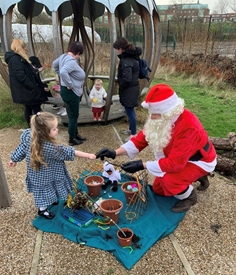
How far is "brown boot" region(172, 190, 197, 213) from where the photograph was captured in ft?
8.94

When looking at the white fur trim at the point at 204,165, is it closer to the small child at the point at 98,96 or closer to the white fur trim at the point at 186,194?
the white fur trim at the point at 186,194

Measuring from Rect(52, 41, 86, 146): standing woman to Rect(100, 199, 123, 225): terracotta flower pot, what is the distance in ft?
6.33

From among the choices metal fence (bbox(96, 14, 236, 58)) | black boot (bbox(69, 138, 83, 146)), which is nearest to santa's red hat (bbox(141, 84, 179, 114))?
black boot (bbox(69, 138, 83, 146))

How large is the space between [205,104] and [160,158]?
4.68 metres

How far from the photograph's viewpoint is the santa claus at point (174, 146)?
2.42 meters

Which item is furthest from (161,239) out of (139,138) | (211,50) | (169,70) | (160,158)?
(211,50)

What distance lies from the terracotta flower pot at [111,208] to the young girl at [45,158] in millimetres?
394

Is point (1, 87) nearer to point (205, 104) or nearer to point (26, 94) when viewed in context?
point (26, 94)

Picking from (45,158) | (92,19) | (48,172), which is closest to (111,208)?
(48,172)

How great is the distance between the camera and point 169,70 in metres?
11.0

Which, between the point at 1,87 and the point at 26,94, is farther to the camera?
the point at 1,87

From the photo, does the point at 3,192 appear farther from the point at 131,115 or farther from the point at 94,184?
the point at 131,115

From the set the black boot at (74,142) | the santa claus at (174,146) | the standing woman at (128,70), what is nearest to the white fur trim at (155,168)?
the santa claus at (174,146)

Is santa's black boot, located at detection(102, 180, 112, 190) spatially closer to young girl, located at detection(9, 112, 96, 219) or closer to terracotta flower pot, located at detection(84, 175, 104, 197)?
terracotta flower pot, located at detection(84, 175, 104, 197)
